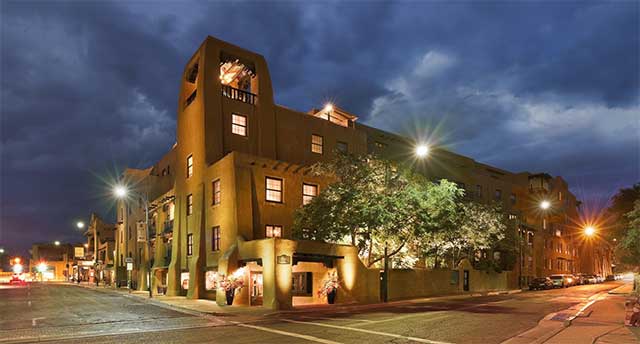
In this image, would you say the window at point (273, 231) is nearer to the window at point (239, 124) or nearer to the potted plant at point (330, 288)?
the potted plant at point (330, 288)

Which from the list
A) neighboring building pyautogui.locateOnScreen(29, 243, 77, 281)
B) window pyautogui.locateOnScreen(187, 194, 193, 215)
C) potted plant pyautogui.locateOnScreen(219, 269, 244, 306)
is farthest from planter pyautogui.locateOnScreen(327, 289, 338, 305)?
neighboring building pyautogui.locateOnScreen(29, 243, 77, 281)

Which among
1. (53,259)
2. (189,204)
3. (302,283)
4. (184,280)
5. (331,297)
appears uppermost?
(189,204)

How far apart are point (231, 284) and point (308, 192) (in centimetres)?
973

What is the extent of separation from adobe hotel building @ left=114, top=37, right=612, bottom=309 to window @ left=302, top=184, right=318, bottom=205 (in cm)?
8

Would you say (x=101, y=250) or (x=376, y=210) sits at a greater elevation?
(x=376, y=210)

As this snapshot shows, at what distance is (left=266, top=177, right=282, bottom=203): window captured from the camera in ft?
109

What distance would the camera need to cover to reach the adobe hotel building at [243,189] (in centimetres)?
2919

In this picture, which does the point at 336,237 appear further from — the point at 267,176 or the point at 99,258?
the point at 99,258

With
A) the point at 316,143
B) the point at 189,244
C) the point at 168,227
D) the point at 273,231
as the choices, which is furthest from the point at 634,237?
the point at 168,227

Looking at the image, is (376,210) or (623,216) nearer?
(376,210)

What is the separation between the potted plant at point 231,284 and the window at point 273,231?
473 cm

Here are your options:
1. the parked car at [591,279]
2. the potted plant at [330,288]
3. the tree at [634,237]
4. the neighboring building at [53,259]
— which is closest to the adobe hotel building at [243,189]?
the potted plant at [330,288]

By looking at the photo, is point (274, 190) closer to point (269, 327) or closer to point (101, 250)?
point (269, 327)

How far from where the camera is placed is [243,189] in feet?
103
